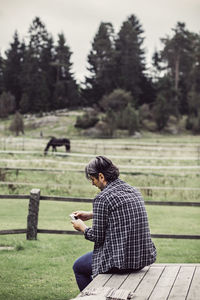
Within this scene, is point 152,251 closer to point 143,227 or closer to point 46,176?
point 143,227

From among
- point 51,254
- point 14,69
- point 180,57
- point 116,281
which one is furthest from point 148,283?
point 14,69

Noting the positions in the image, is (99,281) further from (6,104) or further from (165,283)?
(6,104)

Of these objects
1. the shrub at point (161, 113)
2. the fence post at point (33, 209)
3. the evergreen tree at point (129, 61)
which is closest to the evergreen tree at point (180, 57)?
the evergreen tree at point (129, 61)

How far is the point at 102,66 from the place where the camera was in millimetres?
64688

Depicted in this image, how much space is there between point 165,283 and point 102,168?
3.35 ft

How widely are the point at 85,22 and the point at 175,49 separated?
20.4 meters

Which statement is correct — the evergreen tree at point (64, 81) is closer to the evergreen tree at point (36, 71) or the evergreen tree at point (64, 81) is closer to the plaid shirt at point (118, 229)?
the evergreen tree at point (36, 71)

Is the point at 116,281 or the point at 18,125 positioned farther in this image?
the point at 18,125

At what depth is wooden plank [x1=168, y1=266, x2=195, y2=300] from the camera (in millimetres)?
3170

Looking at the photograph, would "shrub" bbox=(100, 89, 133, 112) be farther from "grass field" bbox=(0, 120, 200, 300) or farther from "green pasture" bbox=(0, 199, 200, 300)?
"green pasture" bbox=(0, 199, 200, 300)

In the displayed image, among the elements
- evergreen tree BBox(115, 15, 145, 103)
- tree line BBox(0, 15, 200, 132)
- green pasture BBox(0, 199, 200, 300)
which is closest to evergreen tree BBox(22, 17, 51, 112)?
tree line BBox(0, 15, 200, 132)

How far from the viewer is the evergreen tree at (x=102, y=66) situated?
209 ft

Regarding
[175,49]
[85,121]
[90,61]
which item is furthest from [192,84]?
[85,121]

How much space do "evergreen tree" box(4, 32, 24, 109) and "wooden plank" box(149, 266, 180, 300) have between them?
229ft
